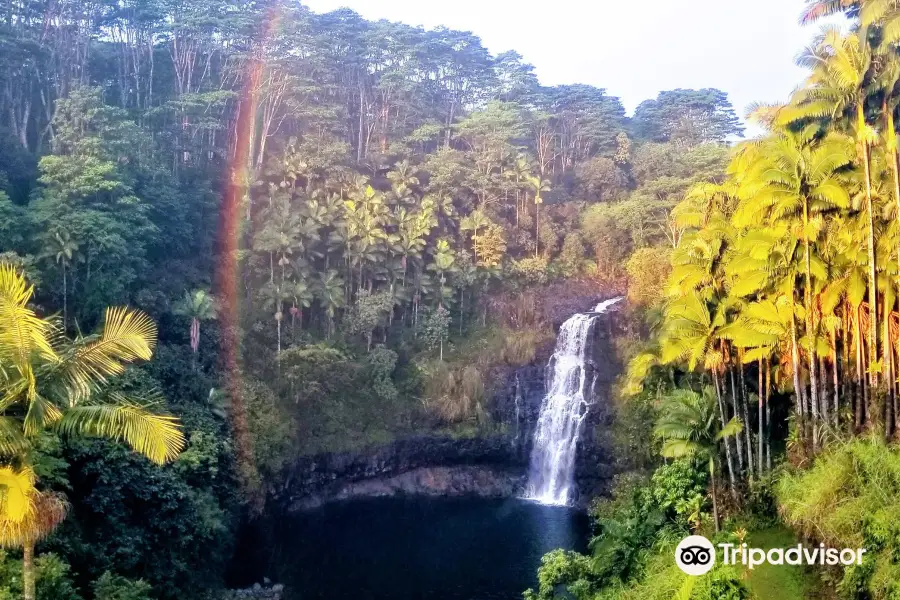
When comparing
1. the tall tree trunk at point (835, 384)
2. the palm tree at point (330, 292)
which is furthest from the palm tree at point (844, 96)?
the palm tree at point (330, 292)

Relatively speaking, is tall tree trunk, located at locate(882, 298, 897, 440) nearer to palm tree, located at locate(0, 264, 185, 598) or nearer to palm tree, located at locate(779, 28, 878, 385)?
palm tree, located at locate(779, 28, 878, 385)

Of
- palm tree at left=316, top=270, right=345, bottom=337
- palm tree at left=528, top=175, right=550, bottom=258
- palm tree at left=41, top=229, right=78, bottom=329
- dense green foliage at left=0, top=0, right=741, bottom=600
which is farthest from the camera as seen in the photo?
palm tree at left=528, top=175, right=550, bottom=258

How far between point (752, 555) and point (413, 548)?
13.5 meters

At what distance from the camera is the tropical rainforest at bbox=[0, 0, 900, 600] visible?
612 inches

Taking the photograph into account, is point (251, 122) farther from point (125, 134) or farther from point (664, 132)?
point (664, 132)

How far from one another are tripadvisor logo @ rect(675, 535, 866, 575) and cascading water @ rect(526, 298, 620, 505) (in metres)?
16.1

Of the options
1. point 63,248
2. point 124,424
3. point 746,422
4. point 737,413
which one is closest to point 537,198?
point 737,413

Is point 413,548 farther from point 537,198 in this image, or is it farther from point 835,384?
point 537,198

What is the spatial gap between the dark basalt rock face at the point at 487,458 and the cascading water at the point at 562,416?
35 cm

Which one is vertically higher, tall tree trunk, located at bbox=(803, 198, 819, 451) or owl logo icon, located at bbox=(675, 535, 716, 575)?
tall tree trunk, located at bbox=(803, 198, 819, 451)

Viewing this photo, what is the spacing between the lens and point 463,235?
135ft

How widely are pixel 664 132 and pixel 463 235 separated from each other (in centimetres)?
2365

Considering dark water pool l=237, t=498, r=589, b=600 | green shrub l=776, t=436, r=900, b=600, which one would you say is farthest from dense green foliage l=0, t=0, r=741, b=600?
green shrub l=776, t=436, r=900, b=600

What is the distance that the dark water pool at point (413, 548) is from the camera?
23375mm
